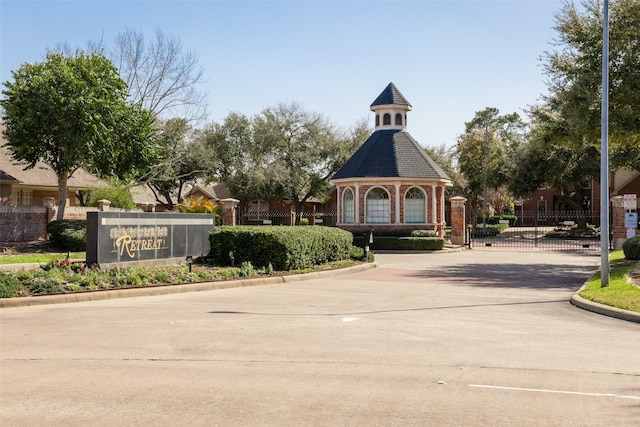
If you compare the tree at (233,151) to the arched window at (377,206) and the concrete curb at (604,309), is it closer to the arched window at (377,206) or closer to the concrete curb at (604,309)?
the arched window at (377,206)

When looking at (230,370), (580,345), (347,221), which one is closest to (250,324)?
(230,370)

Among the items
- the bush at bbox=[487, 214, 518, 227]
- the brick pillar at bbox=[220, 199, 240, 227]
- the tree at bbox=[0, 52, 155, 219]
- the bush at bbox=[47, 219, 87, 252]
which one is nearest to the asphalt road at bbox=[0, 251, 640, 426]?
the bush at bbox=[47, 219, 87, 252]

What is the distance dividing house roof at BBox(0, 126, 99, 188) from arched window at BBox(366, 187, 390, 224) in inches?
731

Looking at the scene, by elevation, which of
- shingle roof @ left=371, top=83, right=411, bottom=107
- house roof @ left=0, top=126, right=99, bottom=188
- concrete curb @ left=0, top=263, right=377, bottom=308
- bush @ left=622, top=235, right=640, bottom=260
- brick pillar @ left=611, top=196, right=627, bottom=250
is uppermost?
shingle roof @ left=371, top=83, right=411, bottom=107

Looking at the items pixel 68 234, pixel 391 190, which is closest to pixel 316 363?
pixel 68 234

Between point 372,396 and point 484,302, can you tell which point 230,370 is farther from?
point 484,302

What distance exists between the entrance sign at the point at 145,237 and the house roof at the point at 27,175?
61.8 ft

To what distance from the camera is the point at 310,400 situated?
617 centimetres

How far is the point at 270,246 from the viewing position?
19672 millimetres

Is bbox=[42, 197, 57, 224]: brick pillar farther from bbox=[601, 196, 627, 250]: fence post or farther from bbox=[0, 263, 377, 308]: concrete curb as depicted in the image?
bbox=[601, 196, 627, 250]: fence post

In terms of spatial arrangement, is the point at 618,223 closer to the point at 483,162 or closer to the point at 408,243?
the point at 408,243

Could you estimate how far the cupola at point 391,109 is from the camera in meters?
40.4

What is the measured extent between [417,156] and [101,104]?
18.2 m

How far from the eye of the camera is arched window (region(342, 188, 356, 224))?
38.6m
